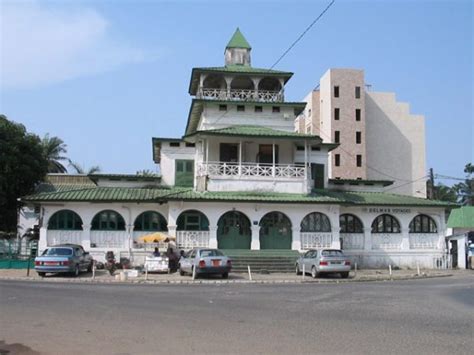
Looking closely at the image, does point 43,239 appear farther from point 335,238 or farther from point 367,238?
point 367,238

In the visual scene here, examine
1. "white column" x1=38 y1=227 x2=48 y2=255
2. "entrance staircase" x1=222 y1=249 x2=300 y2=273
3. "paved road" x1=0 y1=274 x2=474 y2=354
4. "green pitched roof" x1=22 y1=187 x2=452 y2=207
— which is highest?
"green pitched roof" x1=22 y1=187 x2=452 y2=207

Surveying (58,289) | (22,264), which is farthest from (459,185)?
(58,289)

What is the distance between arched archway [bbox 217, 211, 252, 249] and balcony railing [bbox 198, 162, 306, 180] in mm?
2444

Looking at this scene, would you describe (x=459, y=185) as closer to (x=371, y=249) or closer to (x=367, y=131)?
(x=367, y=131)

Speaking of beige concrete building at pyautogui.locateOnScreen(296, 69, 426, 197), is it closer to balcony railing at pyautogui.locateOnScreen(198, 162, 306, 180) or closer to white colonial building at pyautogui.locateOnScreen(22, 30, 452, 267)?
white colonial building at pyautogui.locateOnScreen(22, 30, 452, 267)

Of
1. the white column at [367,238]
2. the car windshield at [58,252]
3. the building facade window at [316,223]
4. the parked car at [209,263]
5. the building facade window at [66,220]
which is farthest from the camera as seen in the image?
the white column at [367,238]

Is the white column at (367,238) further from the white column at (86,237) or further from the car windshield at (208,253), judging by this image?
the white column at (86,237)

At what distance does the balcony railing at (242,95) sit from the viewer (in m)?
38.6

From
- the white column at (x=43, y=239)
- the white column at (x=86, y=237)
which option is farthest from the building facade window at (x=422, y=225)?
the white column at (x=43, y=239)

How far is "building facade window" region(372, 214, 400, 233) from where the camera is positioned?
35.9m

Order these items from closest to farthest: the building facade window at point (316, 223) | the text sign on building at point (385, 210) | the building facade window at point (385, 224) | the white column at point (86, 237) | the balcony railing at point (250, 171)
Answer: the white column at point (86, 237) → the balcony railing at point (250, 171) → the building facade window at point (316, 223) → the text sign on building at point (385, 210) → the building facade window at point (385, 224)

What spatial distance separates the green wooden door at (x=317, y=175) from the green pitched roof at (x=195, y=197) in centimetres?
176

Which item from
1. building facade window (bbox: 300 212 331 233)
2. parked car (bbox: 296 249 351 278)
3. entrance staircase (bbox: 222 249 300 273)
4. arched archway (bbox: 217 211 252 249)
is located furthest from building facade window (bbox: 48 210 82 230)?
parked car (bbox: 296 249 351 278)

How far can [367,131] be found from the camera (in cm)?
7475
